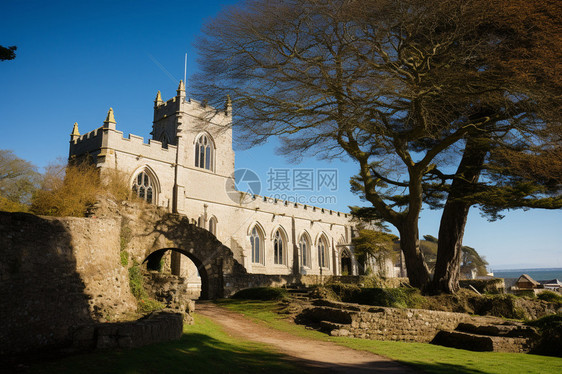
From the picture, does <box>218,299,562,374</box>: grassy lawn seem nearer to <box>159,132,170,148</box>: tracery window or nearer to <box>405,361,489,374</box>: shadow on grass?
<box>405,361,489,374</box>: shadow on grass

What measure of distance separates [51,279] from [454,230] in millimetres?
13854

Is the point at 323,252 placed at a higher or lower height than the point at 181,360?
higher

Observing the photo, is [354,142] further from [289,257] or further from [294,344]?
[289,257]

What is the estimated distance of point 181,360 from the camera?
20.9 ft

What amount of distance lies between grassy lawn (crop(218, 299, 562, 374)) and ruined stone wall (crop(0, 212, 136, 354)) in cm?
520

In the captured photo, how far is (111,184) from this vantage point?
18.6 meters

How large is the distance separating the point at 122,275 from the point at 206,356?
5360 millimetres

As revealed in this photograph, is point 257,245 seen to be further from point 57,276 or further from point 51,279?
point 51,279

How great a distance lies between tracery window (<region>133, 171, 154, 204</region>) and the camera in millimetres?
24203

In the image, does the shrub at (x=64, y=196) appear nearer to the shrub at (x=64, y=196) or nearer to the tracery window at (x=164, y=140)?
the shrub at (x=64, y=196)

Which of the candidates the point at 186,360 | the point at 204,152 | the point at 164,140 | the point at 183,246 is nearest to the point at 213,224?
the point at 204,152

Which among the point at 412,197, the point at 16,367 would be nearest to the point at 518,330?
the point at 412,197

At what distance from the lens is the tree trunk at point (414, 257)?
1498cm

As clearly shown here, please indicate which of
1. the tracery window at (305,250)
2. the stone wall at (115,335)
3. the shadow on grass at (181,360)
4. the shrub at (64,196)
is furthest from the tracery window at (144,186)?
the stone wall at (115,335)
